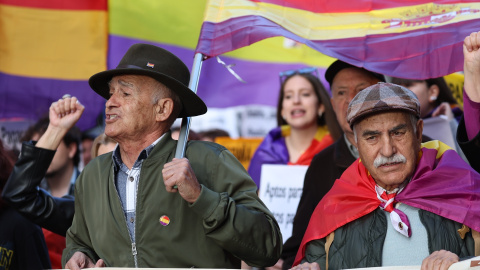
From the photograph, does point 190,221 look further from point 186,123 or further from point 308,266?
point 308,266

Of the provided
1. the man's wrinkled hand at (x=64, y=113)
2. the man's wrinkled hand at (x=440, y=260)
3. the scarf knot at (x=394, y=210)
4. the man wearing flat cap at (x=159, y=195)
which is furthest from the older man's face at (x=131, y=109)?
the man's wrinkled hand at (x=440, y=260)

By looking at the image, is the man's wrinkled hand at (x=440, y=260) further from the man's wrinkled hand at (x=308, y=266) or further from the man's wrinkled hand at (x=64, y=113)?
the man's wrinkled hand at (x=64, y=113)

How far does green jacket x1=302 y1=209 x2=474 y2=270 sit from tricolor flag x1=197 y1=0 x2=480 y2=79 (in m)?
1.06

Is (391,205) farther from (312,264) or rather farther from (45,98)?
(45,98)

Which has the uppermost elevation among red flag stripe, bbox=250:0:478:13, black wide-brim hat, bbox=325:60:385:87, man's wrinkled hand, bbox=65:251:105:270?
red flag stripe, bbox=250:0:478:13

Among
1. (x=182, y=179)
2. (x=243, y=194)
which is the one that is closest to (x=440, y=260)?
(x=243, y=194)

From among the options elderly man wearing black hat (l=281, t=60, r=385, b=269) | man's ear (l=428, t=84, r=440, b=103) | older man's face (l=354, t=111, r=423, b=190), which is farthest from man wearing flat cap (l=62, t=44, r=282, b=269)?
man's ear (l=428, t=84, r=440, b=103)

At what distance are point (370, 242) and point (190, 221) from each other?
962mm

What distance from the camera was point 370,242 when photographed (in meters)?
4.25

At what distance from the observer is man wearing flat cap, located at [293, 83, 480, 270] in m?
4.16

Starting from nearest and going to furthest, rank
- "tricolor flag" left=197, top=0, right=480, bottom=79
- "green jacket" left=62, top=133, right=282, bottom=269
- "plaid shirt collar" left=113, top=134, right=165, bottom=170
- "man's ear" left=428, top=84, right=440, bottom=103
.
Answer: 1. "green jacket" left=62, top=133, right=282, bottom=269
2. "plaid shirt collar" left=113, top=134, right=165, bottom=170
3. "tricolor flag" left=197, top=0, right=480, bottom=79
4. "man's ear" left=428, top=84, right=440, bottom=103

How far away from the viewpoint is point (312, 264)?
13.8 feet

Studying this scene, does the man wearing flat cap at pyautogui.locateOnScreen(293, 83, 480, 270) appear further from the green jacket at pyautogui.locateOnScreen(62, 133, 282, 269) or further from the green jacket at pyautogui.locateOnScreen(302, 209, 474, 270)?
the green jacket at pyautogui.locateOnScreen(62, 133, 282, 269)

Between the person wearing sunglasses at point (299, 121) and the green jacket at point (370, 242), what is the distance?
2.93 meters
